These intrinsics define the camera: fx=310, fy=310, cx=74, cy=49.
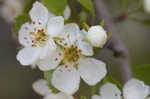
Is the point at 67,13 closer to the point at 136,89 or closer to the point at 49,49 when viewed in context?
the point at 49,49

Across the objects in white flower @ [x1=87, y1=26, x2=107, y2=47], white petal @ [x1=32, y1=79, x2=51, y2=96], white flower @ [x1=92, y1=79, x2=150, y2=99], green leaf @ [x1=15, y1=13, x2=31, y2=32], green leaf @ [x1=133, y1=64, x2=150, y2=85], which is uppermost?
green leaf @ [x1=15, y1=13, x2=31, y2=32]

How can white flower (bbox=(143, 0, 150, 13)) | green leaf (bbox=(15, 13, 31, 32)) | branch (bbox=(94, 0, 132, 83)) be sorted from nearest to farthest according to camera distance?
green leaf (bbox=(15, 13, 31, 32)), branch (bbox=(94, 0, 132, 83)), white flower (bbox=(143, 0, 150, 13))

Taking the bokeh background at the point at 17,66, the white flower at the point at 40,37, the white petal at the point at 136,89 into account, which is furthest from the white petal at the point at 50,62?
the bokeh background at the point at 17,66

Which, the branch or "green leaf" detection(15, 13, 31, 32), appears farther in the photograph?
the branch

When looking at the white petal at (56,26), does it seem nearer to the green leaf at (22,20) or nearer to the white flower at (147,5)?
the green leaf at (22,20)

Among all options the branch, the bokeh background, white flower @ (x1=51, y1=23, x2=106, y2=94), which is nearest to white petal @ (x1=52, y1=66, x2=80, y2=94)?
white flower @ (x1=51, y1=23, x2=106, y2=94)

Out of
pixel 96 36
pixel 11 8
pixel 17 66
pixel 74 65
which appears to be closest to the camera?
pixel 96 36

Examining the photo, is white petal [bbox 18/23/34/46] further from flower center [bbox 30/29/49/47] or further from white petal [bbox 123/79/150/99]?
white petal [bbox 123/79/150/99]

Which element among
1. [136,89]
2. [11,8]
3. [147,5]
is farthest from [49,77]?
[11,8]
